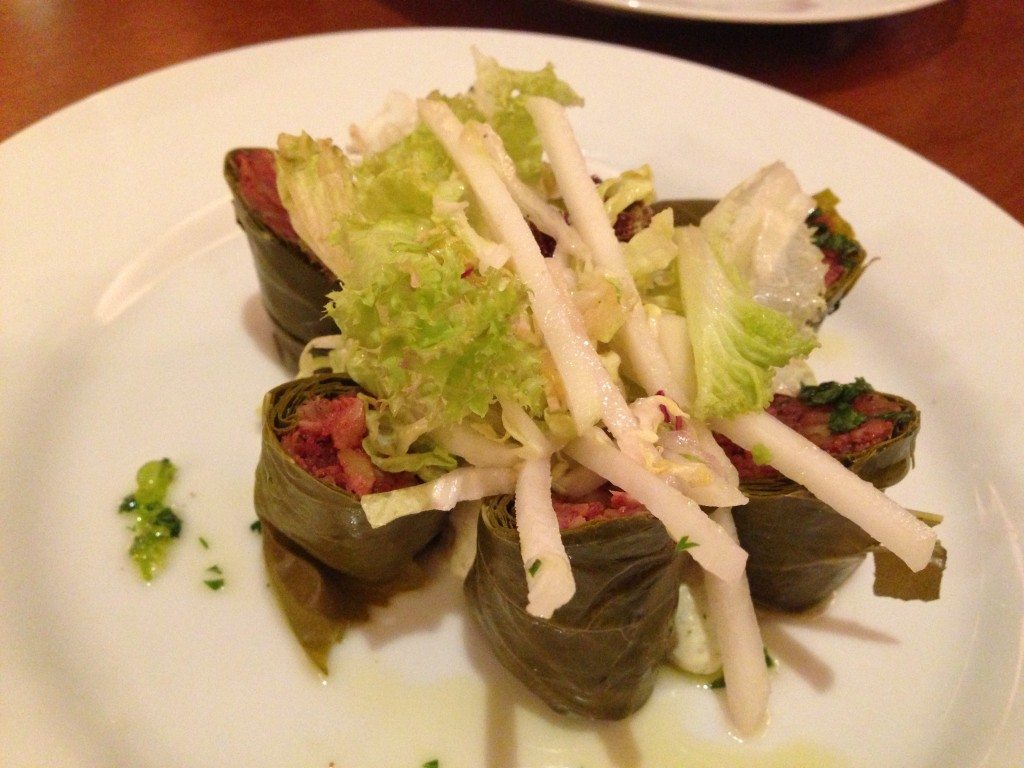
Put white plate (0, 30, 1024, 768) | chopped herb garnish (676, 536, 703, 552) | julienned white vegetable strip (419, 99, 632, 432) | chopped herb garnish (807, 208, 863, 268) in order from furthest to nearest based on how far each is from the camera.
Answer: chopped herb garnish (807, 208, 863, 268) < white plate (0, 30, 1024, 768) < julienned white vegetable strip (419, 99, 632, 432) < chopped herb garnish (676, 536, 703, 552)

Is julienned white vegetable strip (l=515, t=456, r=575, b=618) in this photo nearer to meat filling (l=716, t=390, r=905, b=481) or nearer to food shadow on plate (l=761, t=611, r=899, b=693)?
meat filling (l=716, t=390, r=905, b=481)

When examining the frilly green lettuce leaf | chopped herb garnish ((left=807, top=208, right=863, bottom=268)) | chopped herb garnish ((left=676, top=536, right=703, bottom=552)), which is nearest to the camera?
chopped herb garnish ((left=676, top=536, right=703, bottom=552))

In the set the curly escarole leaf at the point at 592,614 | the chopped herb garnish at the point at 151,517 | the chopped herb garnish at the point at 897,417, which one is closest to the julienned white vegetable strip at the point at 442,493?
the curly escarole leaf at the point at 592,614

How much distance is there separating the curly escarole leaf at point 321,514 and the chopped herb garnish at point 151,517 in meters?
0.30

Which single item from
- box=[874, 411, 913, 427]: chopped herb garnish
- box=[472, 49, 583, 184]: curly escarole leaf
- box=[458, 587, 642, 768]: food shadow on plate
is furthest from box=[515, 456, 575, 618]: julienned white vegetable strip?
box=[472, 49, 583, 184]: curly escarole leaf

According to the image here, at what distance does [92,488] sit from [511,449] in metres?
1.25

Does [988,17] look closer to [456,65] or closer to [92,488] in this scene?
[456,65]

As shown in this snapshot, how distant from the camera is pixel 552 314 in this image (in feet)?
6.20

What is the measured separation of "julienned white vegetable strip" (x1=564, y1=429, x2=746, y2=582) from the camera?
173 centimetres

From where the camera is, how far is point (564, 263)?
6.94 ft

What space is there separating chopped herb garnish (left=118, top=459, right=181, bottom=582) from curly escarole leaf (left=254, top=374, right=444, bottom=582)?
30cm

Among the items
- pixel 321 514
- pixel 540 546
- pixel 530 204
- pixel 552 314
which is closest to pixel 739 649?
pixel 540 546

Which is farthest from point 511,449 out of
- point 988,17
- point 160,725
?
point 988,17

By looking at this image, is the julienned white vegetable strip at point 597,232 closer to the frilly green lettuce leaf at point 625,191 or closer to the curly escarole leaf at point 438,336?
the frilly green lettuce leaf at point 625,191
